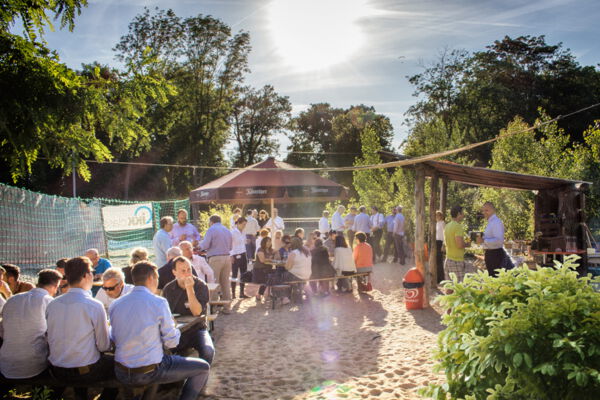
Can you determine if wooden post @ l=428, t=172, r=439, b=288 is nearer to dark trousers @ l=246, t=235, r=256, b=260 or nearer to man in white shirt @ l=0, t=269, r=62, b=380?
dark trousers @ l=246, t=235, r=256, b=260

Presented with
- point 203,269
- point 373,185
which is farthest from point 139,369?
point 373,185

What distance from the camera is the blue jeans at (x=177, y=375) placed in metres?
3.90

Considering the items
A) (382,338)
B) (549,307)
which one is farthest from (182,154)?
(549,307)

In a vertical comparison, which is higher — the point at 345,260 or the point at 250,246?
the point at 250,246

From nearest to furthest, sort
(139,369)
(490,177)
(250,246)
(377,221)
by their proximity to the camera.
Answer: (139,369), (490,177), (250,246), (377,221)

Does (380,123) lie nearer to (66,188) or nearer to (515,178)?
(66,188)

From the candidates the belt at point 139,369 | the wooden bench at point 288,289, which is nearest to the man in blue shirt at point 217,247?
the wooden bench at point 288,289

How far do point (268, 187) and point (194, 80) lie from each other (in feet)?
82.7

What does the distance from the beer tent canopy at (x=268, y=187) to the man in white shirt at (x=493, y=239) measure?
5.02 m

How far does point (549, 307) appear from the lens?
108 inches

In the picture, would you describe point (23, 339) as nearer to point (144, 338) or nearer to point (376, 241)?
point (144, 338)

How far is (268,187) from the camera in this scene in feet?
39.5

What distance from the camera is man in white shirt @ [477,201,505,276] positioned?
788 centimetres

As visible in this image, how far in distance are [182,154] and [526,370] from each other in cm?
3560
